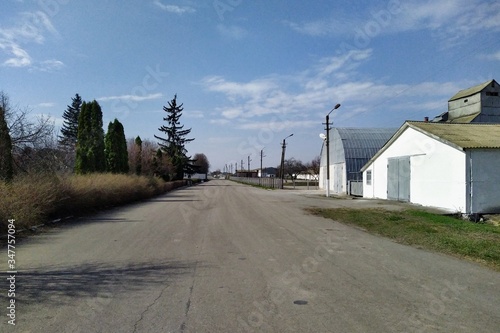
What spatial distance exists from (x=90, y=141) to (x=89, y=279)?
21.1m

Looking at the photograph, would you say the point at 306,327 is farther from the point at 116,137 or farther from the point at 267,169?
the point at 267,169

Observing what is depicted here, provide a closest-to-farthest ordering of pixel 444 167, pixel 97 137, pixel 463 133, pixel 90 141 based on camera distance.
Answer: pixel 444 167
pixel 463 133
pixel 90 141
pixel 97 137

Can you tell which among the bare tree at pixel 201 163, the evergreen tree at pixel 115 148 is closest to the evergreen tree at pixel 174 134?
the bare tree at pixel 201 163

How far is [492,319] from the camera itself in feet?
15.3

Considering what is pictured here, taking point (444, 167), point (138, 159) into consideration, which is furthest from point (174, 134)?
point (444, 167)

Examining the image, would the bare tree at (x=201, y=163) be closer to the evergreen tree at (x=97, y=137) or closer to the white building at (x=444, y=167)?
the evergreen tree at (x=97, y=137)

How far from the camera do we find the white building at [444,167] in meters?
17.8

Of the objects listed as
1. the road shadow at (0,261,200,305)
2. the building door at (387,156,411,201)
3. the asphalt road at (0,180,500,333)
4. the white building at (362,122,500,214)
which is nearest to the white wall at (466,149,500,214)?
the white building at (362,122,500,214)

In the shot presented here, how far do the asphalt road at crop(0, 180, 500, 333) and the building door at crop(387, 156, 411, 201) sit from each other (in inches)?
567

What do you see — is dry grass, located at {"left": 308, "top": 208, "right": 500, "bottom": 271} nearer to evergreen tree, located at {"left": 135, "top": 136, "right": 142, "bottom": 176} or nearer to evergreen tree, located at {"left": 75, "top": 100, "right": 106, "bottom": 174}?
evergreen tree, located at {"left": 75, "top": 100, "right": 106, "bottom": 174}

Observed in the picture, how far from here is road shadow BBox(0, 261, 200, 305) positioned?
5.33 m

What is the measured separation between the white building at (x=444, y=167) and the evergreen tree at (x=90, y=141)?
19.9 m

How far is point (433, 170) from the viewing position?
20297mm

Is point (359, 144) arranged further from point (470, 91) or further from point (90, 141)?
point (90, 141)
